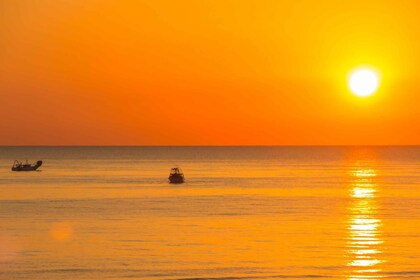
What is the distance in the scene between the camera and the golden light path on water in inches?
1551

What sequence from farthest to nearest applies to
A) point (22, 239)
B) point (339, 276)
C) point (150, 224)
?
point (150, 224) < point (22, 239) < point (339, 276)

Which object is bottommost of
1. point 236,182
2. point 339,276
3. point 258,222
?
point 339,276

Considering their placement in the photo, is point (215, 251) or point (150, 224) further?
point (150, 224)

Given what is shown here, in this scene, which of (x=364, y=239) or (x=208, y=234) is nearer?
(x=364, y=239)

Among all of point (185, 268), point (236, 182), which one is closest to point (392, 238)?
point (185, 268)

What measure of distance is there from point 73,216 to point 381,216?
893 inches

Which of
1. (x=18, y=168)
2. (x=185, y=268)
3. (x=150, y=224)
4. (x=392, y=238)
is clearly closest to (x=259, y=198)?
(x=150, y=224)

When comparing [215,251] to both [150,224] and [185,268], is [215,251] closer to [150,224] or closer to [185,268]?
[185,268]

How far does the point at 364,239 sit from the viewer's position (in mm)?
50875

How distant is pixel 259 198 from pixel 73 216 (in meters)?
24.8

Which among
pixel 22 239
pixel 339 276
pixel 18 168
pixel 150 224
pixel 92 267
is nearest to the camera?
pixel 339 276

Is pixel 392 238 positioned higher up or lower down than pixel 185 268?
higher up

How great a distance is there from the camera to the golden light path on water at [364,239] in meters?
39.4

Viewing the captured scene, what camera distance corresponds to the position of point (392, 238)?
50.8 meters
